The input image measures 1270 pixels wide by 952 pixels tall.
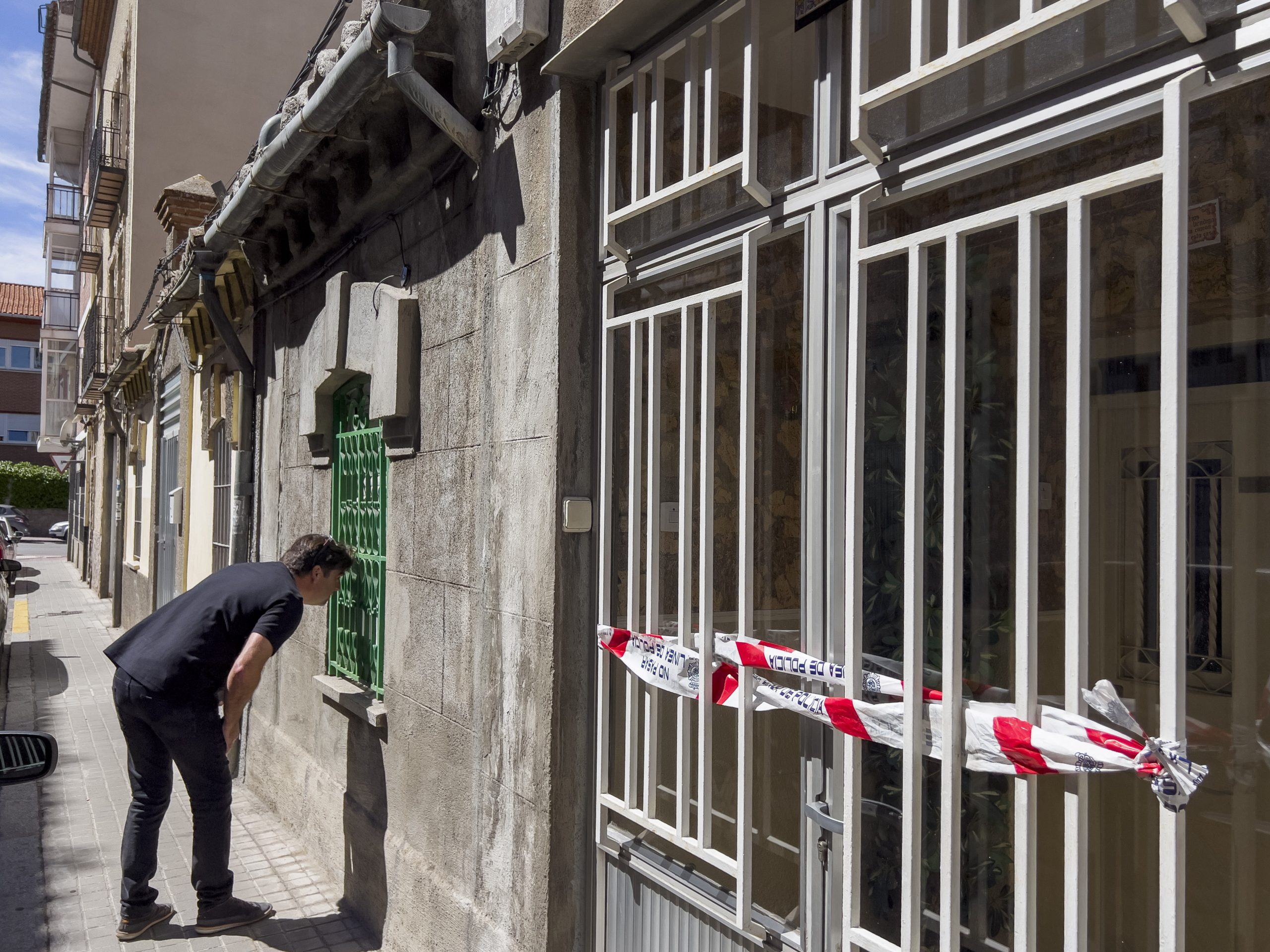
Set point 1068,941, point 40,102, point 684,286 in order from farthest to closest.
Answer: point 40,102, point 684,286, point 1068,941

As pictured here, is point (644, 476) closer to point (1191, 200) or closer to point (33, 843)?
point (1191, 200)

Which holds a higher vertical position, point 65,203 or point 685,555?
point 65,203

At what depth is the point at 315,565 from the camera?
5.32 m

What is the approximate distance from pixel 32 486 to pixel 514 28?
5174 centimetres

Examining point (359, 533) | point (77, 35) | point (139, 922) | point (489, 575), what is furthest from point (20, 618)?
point (489, 575)

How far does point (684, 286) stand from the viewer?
11.4 ft

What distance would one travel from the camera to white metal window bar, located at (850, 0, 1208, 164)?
1.93 metres

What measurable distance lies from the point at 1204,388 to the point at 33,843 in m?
6.86

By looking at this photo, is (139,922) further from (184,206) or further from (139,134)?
(139,134)

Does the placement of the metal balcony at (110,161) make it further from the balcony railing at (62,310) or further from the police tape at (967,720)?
the police tape at (967,720)

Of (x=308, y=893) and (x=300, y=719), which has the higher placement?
(x=300, y=719)

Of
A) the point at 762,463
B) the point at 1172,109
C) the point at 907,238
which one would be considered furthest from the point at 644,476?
the point at 1172,109

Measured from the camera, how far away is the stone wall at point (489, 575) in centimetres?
372

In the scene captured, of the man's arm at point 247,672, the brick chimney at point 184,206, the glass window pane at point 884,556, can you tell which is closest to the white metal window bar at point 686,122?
the glass window pane at point 884,556
